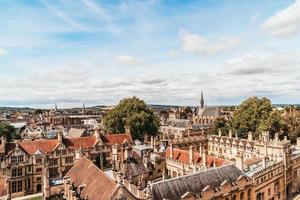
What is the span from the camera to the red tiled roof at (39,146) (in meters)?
43.8

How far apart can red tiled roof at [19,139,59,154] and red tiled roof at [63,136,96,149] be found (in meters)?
2.02

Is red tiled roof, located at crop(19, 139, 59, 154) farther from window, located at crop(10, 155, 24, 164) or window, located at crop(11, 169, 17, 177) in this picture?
window, located at crop(11, 169, 17, 177)

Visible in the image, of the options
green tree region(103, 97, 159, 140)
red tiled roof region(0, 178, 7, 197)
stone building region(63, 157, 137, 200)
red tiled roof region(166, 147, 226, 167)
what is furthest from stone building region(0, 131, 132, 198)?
green tree region(103, 97, 159, 140)

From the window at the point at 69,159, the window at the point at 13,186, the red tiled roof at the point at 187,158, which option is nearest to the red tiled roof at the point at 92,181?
the window at the point at 13,186

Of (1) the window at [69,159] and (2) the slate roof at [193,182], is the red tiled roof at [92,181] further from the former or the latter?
(1) the window at [69,159]

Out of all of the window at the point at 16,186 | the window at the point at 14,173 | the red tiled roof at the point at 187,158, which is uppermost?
the red tiled roof at the point at 187,158

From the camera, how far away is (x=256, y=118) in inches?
2591

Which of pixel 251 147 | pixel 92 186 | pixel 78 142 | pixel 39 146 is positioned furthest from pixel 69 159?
pixel 251 147

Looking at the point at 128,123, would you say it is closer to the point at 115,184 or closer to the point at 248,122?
the point at 248,122

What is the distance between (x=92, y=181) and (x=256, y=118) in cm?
5166

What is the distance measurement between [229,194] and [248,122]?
138 ft

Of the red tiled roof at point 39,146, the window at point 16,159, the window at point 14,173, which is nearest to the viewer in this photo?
the window at point 14,173

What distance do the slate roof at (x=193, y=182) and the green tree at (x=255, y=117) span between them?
35.6m

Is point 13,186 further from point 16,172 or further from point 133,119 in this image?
point 133,119
